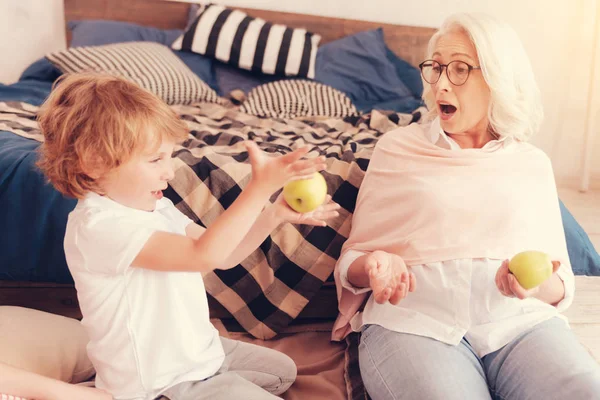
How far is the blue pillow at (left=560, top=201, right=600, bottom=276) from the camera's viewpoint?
175cm

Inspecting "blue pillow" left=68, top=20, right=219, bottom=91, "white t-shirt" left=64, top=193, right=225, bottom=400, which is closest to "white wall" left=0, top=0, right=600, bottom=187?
"blue pillow" left=68, top=20, right=219, bottom=91

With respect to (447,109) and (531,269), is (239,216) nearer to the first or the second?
(531,269)

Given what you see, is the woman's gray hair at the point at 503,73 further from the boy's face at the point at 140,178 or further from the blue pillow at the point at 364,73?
the blue pillow at the point at 364,73

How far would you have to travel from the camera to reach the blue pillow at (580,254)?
5.75 feet

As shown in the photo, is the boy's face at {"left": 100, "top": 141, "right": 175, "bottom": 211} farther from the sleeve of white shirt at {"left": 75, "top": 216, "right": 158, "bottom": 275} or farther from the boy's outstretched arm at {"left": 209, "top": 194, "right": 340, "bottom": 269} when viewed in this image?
the boy's outstretched arm at {"left": 209, "top": 194, "right": 340, "bottom": 269}

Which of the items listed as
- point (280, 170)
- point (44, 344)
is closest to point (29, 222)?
point (44, 344)

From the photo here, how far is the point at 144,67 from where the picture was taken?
8.59 feet

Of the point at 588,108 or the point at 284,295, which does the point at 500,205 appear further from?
the point at 588,108

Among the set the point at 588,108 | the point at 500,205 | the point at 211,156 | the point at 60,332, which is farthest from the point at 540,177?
the point at 588,108

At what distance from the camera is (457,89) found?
4.72 feet

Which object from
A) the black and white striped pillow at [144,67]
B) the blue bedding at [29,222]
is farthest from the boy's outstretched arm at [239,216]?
the black and white striped pillow at [144,67]

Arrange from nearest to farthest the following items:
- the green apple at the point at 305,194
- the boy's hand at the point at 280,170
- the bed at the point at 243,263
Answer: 1. the boy's hand at the point at 280,170
2. the green apple at the point at 305,194
3. the bed at the point at 243,263

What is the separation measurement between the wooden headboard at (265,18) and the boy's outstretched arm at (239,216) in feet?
7.99

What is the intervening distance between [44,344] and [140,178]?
0.56 metres
